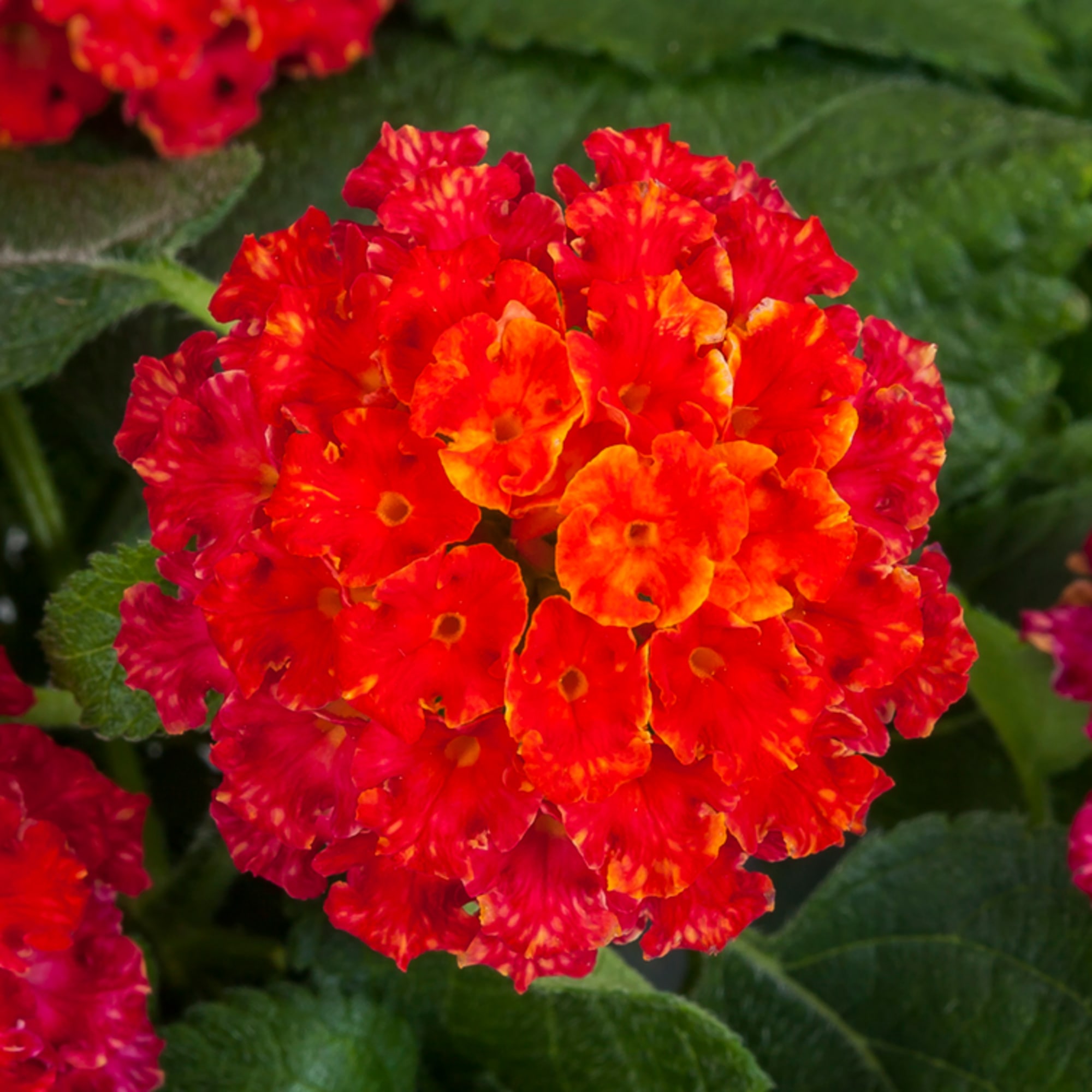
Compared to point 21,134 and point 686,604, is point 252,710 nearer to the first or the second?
point 686,604

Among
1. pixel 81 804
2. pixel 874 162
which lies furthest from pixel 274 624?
pixel 874 162

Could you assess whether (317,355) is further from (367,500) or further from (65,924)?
(65,924)

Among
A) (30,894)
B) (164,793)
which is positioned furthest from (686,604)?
(164,793)

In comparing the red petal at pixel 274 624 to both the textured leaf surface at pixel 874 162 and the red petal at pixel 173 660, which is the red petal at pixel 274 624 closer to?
the red petal at pixel 173 660

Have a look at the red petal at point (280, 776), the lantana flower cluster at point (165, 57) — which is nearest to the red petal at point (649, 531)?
the red petal at point (280, 776)

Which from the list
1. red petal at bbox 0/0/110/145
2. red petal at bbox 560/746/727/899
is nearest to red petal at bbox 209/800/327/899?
red petal at bbox 560/746/727/899

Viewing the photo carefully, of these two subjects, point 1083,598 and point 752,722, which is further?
point 1083,598

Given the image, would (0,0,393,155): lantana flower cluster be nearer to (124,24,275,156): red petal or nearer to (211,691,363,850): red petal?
(124,24,275,156): red petal
